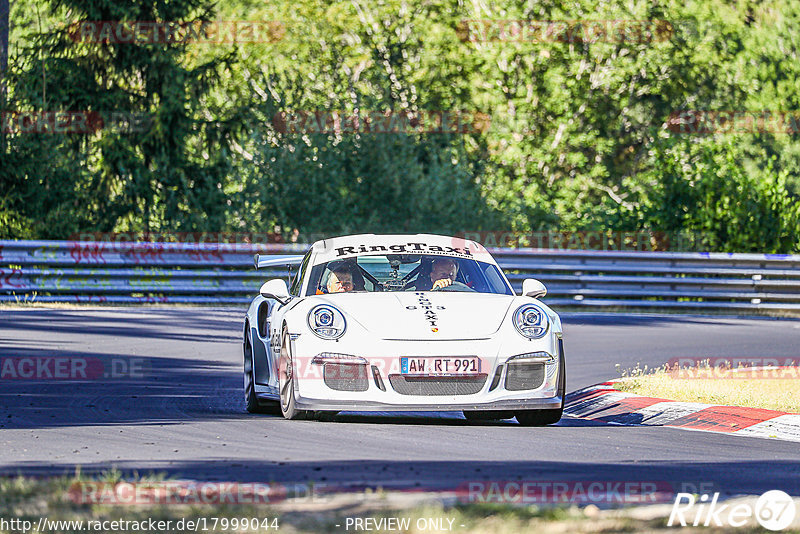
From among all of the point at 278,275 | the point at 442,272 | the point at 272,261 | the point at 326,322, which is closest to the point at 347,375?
the point at 326,322

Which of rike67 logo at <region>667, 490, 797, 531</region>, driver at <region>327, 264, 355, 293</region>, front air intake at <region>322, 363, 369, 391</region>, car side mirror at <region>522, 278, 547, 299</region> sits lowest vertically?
rike67 logo at <region>667, 490, 797, 531</region>

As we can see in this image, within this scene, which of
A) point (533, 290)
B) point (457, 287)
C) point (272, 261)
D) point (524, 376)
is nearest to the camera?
point (524, 376)

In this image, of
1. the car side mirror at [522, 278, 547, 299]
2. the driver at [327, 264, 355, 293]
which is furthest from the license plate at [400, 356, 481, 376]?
the driver at [327, 264, 355, 293]

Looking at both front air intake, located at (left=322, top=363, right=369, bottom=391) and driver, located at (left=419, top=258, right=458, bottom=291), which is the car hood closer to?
front air intake, located at (left=322, top=363, right=369, bottom=391)

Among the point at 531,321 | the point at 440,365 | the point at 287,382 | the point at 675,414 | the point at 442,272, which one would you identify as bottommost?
the point at 675,414

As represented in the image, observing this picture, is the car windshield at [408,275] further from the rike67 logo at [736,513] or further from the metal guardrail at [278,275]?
the metal guardrail at [278,275]

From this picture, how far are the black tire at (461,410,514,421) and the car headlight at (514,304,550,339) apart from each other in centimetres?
57

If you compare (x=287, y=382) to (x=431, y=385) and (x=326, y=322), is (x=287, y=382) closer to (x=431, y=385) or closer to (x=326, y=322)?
(x=326, y=322)

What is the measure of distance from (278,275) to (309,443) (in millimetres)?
15021

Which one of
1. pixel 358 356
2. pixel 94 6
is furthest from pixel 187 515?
pixel 94 6

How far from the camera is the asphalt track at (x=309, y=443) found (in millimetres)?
6887

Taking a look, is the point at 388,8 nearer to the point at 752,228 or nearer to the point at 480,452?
the point at 752,228

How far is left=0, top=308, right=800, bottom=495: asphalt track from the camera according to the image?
22.6 feet

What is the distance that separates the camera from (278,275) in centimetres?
2306
